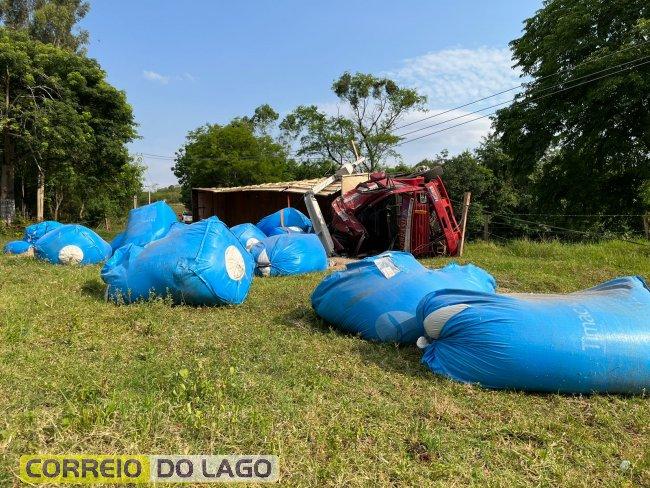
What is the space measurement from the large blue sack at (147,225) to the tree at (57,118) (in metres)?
7.55

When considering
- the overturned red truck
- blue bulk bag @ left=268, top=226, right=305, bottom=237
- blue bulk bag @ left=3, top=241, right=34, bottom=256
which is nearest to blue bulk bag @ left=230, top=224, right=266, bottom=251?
blue bulk bag @ left=268, top=226, right=305, bottom=237

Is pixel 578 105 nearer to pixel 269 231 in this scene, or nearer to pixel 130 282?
pixel 269 231

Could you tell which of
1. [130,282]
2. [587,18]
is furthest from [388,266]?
[587,18]

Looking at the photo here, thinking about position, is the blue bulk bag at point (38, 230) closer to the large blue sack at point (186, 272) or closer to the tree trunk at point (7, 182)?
the large blue sack at point (186, 272)

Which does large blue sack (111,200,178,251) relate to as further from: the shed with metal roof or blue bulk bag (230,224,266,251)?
the shed with metal roof

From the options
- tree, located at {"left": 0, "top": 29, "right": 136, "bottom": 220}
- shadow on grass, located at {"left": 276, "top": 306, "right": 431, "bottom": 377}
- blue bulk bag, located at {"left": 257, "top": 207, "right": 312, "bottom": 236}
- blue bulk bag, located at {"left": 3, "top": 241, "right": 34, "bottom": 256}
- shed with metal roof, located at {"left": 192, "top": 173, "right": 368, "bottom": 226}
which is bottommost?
shadow on grass, located at {"left": 276, "top": 306, "right": 431, "bottom": 377}

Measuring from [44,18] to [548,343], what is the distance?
26.5 metres

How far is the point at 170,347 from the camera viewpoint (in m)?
3.35

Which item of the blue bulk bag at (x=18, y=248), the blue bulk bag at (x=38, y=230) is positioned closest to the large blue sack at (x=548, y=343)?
the blue bulk bag at (x=38, y=230)

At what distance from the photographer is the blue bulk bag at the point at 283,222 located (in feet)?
32.9

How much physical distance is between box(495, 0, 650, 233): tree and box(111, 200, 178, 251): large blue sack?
10.7 meters

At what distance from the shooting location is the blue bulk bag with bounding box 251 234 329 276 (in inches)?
270

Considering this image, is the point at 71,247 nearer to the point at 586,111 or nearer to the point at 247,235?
the point at 247,235

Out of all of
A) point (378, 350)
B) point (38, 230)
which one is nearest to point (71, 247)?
point (38, 230)
